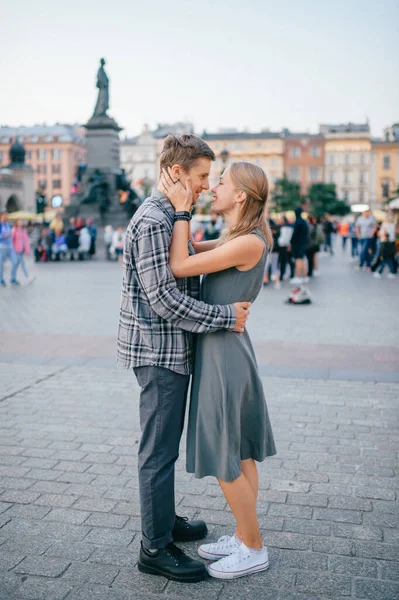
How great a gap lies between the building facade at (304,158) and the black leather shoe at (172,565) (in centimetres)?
10397

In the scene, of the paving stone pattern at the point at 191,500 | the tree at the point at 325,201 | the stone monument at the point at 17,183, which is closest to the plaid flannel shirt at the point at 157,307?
the paving stone pattern at the point at 191,500

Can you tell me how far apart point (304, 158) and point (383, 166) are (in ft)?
40.5

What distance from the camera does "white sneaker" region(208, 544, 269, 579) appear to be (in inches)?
114

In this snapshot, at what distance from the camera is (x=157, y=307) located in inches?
109

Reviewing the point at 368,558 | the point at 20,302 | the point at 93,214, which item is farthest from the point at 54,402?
the point at 93,214

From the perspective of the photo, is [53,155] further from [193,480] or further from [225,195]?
[225,195]

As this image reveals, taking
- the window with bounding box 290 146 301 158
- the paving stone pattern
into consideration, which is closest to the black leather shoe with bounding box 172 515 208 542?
the paving stone pattern

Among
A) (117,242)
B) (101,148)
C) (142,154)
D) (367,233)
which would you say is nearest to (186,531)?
(367,233)

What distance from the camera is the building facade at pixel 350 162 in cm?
10312

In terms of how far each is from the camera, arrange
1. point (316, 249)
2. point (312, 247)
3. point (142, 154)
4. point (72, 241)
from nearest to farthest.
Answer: point (312, 247), point (316, 249), point (72, 241), point (142, 154)

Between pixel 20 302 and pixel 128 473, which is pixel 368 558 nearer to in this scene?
pixel 128 473

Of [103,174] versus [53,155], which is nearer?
[103,174]

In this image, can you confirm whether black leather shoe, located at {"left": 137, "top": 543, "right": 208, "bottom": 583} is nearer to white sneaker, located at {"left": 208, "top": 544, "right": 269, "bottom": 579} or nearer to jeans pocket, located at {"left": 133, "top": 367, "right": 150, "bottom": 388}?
white sneaker, located at {"left": 208, "top": 544, "right": 269, "bottom": 579}

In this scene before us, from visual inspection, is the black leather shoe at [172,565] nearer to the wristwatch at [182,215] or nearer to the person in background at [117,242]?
the wristwatch at [182,215]
